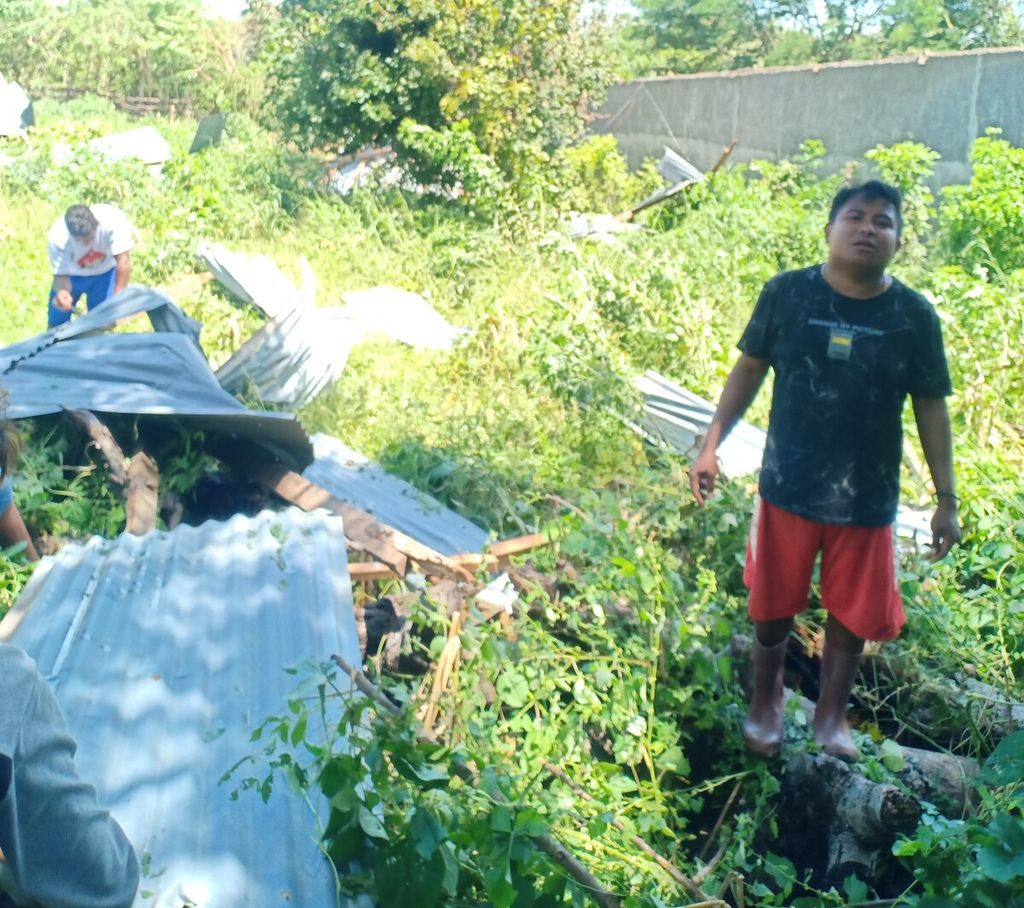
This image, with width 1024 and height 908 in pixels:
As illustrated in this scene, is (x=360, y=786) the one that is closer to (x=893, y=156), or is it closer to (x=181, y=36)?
(x=893, y=156)

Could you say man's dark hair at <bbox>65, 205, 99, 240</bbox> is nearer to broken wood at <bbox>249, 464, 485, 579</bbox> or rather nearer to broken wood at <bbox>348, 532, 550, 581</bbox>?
broken wood at <bbox>249, 464, 485, 579</bbox>

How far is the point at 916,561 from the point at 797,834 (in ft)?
5.06

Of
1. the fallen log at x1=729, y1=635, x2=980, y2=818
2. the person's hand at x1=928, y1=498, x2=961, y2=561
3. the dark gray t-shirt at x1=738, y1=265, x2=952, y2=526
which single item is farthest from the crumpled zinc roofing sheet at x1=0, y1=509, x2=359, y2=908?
the person's hand at x1=928, y1=498, x2=961, y2=561

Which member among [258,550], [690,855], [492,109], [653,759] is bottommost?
[690,855]

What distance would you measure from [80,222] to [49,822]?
6.31 metres

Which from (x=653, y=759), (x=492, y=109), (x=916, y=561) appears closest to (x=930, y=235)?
(x=492, y=109)

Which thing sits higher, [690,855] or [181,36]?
[181,36]

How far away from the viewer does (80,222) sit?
24.1ft

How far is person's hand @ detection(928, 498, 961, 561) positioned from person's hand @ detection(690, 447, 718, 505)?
63 cm

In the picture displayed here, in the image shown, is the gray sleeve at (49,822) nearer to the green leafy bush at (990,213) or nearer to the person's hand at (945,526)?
Result: the person's hand at (945,526)

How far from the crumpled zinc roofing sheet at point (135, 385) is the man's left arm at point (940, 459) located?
8.33 feet

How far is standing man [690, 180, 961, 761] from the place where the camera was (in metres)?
3.06

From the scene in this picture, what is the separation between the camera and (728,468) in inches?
202

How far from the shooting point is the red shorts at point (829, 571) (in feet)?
10.4
